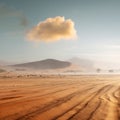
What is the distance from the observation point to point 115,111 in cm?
1476

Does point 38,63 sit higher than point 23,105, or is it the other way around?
point 38,63

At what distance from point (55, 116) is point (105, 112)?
10.3 ft

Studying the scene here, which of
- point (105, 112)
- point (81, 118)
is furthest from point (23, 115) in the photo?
point (105, 112)

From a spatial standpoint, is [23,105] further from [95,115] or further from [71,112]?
[95,115]

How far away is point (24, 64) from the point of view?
607 ft

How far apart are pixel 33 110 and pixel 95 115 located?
2948mm

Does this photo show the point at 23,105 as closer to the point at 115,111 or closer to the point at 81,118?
the point at 81,118

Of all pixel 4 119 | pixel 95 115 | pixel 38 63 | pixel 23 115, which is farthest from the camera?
pixel 38 63

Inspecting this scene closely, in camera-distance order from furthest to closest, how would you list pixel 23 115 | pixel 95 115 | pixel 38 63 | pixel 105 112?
pixel 38 63 → pixel 105 112 → pixel 95 115 → pixel 23 115

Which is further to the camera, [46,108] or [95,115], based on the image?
[46,108]

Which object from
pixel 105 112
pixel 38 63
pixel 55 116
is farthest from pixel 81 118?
pixel 38 63

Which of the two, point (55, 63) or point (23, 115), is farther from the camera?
point (55, 63)

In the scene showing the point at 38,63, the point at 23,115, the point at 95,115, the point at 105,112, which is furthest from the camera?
the point at 38,63

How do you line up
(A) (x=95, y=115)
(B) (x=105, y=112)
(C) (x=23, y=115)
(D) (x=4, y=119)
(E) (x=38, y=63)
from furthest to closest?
(E) (x=38, y=63) → (B) (x=105, y=112) → (A) (x=95, y=115) → (C) (x=23, y=115) → (D) (x=4, y=119)
